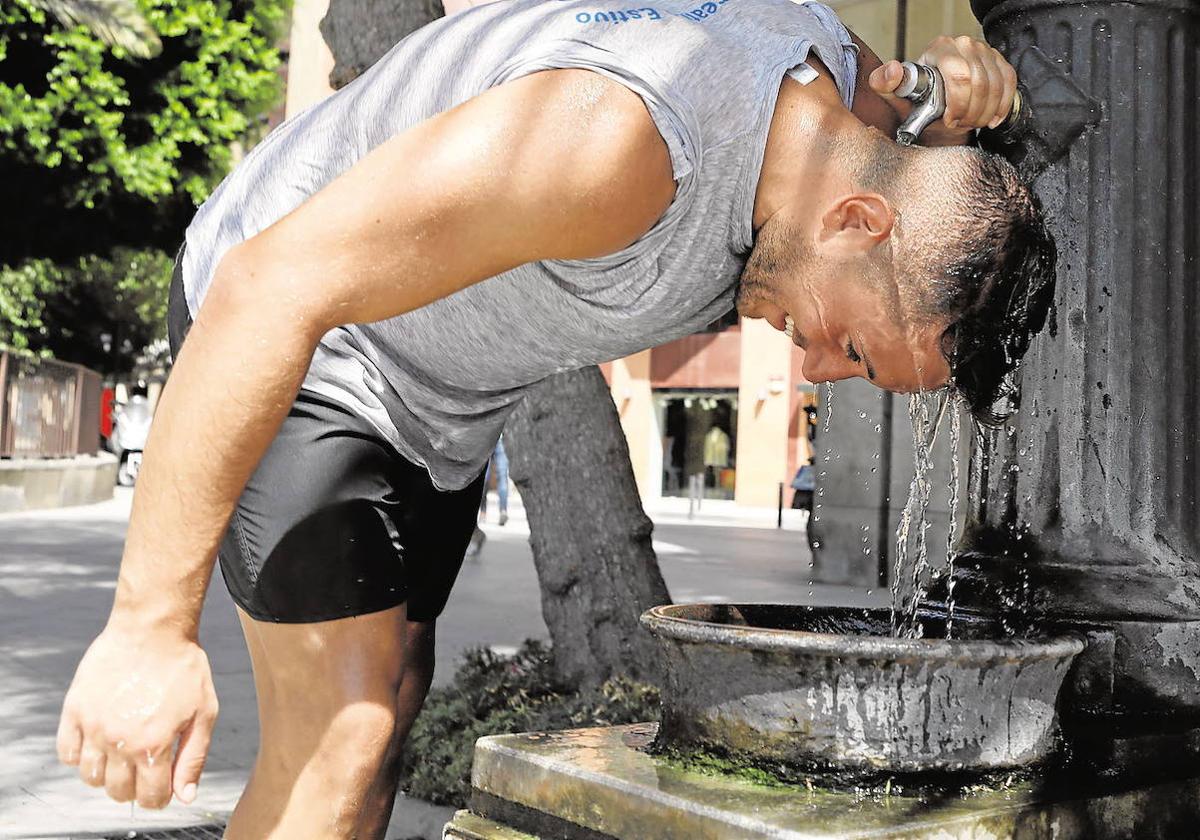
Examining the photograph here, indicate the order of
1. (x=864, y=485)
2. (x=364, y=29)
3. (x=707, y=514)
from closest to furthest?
(x=364, y=29)
(x=864, y=485)
(x=707, y=514)

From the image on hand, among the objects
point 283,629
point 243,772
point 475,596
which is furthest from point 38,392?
point 283,629

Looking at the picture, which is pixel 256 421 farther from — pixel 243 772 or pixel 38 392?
pixel 38 392

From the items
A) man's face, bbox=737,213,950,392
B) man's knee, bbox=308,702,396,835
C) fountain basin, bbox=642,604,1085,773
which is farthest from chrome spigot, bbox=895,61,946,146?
man's knee, bbox=308,702,396,835

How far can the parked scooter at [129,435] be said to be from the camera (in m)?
25.2

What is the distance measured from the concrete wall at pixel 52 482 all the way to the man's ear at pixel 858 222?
15.8 meters

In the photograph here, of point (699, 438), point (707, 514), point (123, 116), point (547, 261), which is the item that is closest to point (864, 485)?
point (547, 261)

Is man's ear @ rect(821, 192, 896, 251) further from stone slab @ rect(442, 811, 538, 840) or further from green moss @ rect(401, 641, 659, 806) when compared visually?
green moss @ rect(401, 641, 659, 806)

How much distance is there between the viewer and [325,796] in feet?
6.72

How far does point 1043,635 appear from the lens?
212cm

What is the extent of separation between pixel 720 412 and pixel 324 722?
3076cm

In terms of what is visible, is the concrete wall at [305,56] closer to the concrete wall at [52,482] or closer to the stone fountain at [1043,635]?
the concrete wall at [52,482]

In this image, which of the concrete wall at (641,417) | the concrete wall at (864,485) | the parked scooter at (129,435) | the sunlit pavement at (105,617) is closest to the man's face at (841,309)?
the sunlit pavement at (105,617)

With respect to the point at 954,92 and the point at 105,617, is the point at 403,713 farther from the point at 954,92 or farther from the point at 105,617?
the point at 105,617

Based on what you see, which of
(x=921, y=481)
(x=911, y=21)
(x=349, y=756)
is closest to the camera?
(x=349, y=756)
